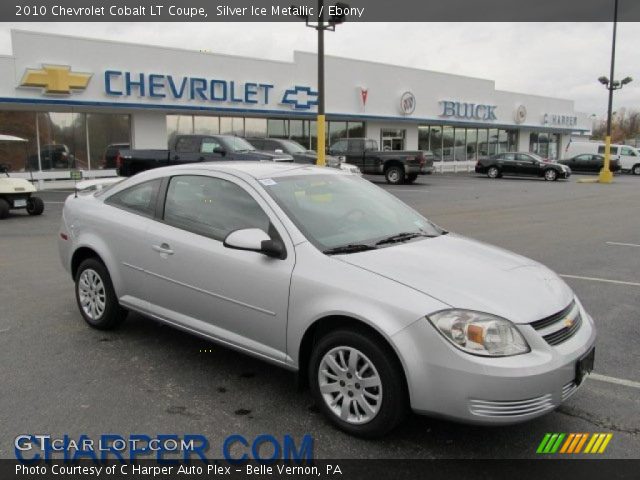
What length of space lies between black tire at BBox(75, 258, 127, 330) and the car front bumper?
2.92m

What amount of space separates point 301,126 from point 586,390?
25.3 meters

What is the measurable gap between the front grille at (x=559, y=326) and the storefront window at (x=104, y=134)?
21.2m

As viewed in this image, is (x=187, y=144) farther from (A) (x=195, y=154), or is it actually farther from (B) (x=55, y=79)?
(B) (x=55, y=79)

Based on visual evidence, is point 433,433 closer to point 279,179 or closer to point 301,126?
point 279,179

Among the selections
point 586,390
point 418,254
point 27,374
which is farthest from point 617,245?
point 27,374

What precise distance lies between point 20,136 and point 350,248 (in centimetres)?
1983

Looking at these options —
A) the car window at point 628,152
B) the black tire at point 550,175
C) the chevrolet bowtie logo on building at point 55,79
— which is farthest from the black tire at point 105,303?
the car window at point 628,152

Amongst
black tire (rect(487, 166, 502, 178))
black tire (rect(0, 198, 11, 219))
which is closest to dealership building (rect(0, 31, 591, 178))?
black tire (rect(487, 166, 502, 178))

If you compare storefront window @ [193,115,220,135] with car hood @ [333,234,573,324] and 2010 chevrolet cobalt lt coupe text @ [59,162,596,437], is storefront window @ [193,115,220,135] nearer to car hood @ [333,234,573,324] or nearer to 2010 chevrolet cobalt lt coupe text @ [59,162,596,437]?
2010 chevrolet cobalt lt coupe text @ [59,162,596,437]

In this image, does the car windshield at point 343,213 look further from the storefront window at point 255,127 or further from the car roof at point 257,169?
the storefront window at point 255,127

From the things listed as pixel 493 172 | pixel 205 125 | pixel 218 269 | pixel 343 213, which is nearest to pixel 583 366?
pixel 343 213

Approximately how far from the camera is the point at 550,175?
102ft

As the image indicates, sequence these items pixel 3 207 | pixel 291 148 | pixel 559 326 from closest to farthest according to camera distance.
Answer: pixel 559 326 < pixel 3 207 < pixel 291 148

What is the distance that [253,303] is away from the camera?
12.6ft
